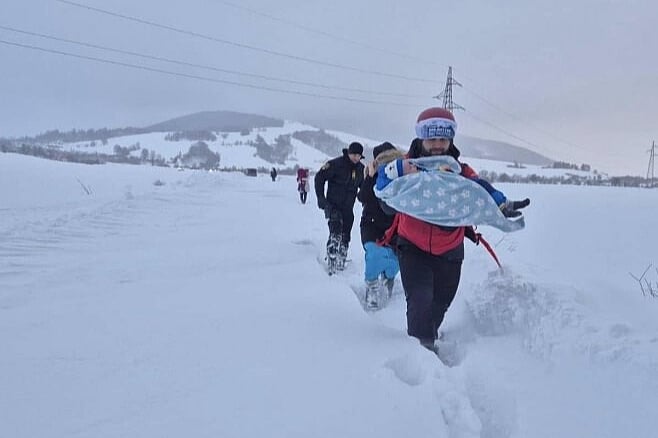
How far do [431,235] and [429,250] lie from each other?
0.36ft

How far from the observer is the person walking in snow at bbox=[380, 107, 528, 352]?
10.0 ft

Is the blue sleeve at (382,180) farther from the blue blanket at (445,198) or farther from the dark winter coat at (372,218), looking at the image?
the dark winter coat at (372,218)

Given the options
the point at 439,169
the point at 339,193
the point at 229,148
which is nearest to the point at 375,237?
the point at 339,193

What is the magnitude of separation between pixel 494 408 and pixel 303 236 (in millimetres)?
6441

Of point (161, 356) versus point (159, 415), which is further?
point (161, 356)

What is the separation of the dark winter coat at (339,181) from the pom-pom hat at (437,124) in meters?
2.85

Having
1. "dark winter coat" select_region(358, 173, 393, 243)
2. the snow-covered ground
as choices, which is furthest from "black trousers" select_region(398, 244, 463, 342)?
the snow-covered ground

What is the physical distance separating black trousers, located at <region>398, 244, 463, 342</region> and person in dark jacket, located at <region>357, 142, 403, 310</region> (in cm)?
87

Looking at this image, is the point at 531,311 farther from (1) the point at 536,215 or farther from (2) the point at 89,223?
(1) the point at 536,215

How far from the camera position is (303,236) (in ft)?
28.2

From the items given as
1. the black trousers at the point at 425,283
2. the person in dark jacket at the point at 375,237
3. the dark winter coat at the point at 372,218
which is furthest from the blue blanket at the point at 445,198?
the dark winter coat at the point at 372,218

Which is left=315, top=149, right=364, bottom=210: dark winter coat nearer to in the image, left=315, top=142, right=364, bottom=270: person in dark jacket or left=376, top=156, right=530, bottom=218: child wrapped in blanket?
left=315, top=142, right=364, bottom=270: person in dark jacket

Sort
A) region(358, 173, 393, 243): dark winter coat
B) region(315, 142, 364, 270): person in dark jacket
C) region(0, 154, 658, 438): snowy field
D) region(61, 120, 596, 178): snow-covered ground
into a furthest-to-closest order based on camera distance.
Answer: region(61, 120, 596, 178): snow-covered ground
region(315, 142, 364, 270): person in dark jacket
region(358, 173, 393, 243): dark winter coat
region(0, 154, 658, 438): snowy field

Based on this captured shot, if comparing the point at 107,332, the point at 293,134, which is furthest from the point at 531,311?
the point at 293,134
